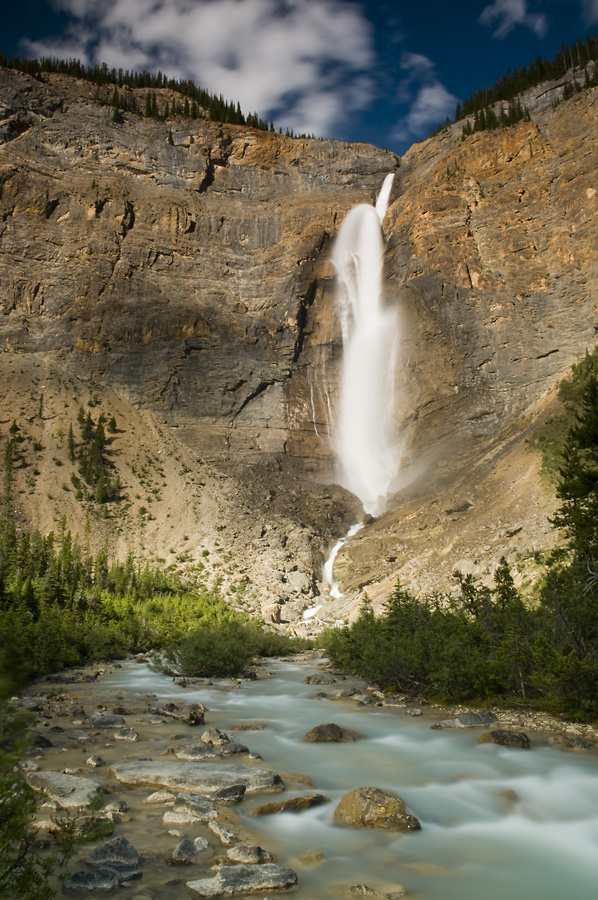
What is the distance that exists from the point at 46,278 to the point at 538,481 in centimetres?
4603

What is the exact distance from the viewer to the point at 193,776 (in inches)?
301

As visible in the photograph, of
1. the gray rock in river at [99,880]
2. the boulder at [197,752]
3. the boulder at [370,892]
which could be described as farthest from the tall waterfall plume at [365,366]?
the gray rock in river at [99,880]

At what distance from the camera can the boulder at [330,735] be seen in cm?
1069

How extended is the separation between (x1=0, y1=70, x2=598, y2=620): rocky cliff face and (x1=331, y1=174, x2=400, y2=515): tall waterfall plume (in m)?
1.50

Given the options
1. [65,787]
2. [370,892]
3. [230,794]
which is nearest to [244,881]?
[370,892]

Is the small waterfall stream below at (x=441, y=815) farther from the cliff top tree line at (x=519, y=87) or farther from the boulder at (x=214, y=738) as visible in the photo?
the cliff top tree line at (x=519, y=87)

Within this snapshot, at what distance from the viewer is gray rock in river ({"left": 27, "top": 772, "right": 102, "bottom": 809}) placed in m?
6.24

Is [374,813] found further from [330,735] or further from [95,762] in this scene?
[330,735]

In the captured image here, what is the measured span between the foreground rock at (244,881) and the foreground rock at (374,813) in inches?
64.2

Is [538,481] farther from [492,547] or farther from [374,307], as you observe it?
[374,307]

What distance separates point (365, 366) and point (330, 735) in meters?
46.7

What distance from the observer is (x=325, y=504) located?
46.9 metres

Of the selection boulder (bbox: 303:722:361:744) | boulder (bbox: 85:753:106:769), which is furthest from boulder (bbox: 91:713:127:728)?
boulder (bbox: 303:722:361:744)

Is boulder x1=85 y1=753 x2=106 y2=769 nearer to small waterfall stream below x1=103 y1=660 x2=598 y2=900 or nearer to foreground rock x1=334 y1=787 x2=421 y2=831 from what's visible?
small waterfall stream below x1=103 y1=660 x2=598 y2=900
